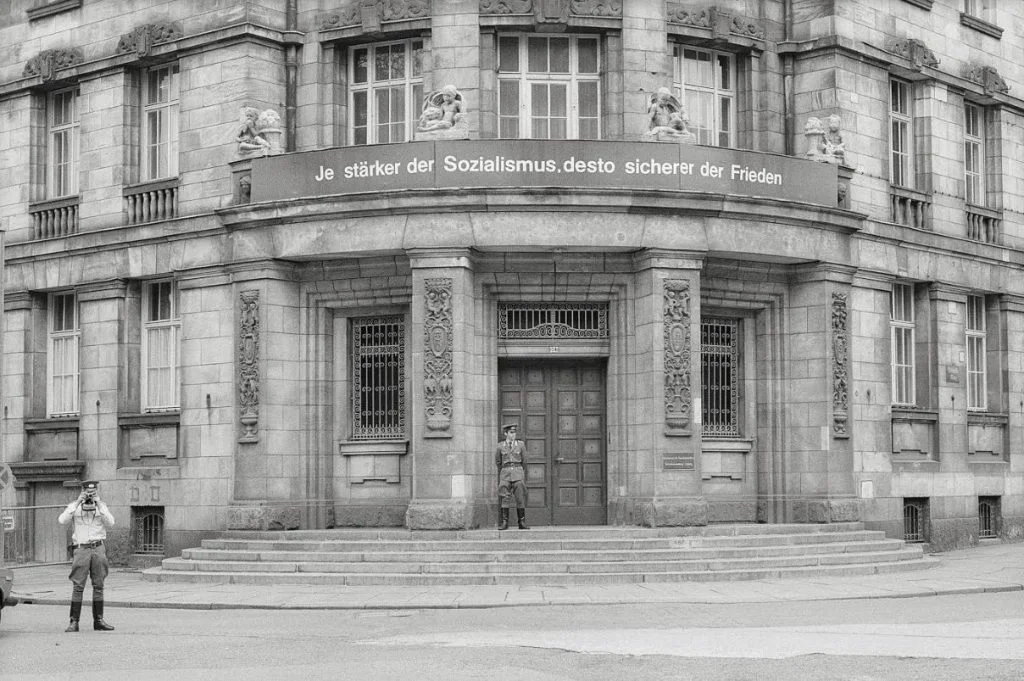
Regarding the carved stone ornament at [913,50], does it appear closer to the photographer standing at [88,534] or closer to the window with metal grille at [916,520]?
the window with metal grille at [916,520]

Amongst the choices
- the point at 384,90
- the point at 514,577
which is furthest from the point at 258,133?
the point at 514,577

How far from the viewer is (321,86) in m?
28.3

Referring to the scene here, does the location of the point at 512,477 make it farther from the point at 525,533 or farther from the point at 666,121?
the point at 666,121

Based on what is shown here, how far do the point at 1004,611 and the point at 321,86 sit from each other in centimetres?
1514

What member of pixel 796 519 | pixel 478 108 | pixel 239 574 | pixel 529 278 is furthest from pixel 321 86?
pixel 796 519

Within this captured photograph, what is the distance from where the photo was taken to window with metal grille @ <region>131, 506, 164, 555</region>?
29180mm

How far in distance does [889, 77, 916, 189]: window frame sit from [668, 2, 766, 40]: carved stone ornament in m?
3.84

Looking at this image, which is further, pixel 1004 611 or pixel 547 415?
pixel 547 415

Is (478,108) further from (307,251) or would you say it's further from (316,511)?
(316,511)

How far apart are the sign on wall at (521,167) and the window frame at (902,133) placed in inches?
218

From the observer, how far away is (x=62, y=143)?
3191 cm

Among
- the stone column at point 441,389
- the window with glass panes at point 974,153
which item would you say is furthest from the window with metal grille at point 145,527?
the window with glass panes at point 974,153

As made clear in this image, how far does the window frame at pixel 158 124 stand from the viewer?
1173 inches

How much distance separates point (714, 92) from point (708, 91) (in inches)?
5.3
